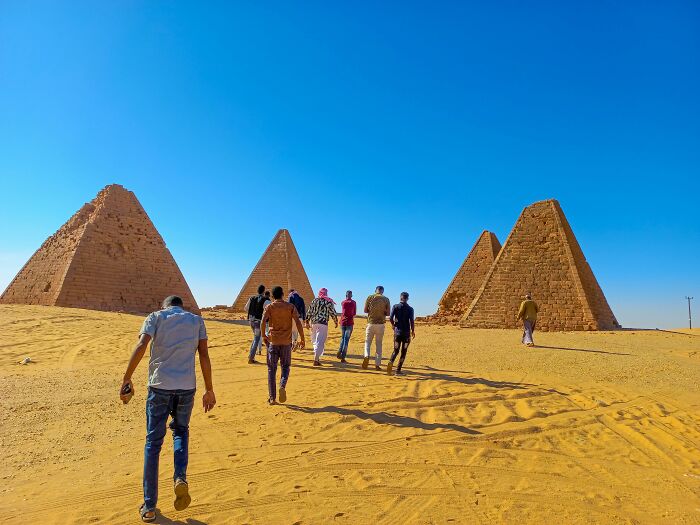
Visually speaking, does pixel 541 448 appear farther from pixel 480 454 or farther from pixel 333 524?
pixel 333 524

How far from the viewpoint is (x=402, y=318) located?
8.34 metres


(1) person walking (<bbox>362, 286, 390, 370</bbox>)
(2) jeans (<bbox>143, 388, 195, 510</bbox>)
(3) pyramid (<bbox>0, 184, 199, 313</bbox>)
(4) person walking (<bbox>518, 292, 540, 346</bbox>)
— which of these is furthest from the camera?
(3) pyramid (<bbox>0, 184, 199, 313</bbox>)

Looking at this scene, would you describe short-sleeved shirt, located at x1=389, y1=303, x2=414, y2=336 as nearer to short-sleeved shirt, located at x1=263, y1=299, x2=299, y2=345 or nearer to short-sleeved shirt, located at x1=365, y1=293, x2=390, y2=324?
short-sleeved shirt, located at x1=365, y1=293, x2=390, y2=324

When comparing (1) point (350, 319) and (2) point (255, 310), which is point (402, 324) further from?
(2) point (255, 310)

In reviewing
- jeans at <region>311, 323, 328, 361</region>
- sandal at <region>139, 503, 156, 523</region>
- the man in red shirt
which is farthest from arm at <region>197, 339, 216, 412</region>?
the man in red shirt

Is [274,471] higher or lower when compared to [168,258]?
lower

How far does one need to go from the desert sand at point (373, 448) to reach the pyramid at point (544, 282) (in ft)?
32.9

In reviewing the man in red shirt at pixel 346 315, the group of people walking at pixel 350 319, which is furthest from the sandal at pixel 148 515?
the man in red shirt at pixel 346 315

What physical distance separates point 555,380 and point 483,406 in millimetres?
2789

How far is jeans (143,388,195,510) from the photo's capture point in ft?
10.5

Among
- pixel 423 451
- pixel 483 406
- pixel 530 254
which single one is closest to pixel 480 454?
pixel 423 451

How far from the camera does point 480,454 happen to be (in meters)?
4.29

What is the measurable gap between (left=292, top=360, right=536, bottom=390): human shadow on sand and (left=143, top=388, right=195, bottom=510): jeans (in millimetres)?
5188

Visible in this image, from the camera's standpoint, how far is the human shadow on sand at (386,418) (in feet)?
16.6
